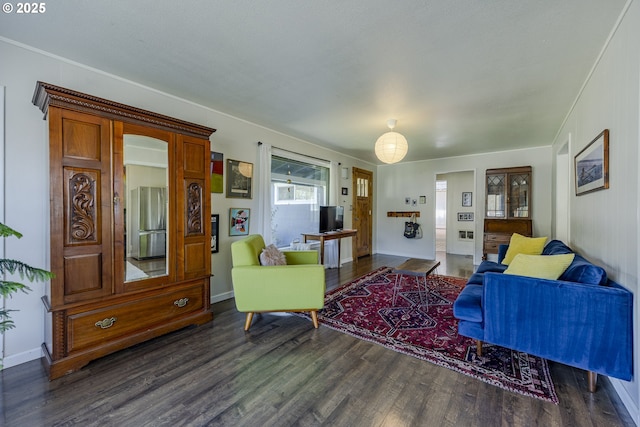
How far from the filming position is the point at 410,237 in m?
7.21

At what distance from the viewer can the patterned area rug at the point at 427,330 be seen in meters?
2.08

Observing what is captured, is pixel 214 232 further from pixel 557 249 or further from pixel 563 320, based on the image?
pixel 557 249

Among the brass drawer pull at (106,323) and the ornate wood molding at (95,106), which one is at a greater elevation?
the ornate wood molding at (95,106)

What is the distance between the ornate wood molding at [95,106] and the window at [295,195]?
216cm

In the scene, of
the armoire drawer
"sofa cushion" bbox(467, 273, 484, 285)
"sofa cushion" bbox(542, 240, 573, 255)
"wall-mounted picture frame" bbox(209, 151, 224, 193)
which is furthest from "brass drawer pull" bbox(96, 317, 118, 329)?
"sofa cushion" bbox(542, 240, 573, 255)

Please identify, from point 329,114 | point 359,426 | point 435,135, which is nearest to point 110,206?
point 359,426

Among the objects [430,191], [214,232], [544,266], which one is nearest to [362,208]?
[430,191]

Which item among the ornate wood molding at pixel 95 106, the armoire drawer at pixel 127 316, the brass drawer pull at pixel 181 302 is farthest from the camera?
the brass drawer pull at pixel 181 302

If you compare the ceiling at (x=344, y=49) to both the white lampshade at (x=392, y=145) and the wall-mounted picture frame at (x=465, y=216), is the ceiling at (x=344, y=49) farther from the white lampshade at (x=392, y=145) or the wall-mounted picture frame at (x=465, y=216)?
the wall-mounted picture frame at (x=465, y=216)

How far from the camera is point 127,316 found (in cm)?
242

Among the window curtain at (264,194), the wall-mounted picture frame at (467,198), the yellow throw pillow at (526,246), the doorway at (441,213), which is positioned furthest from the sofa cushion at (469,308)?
the doorway at (441,213)

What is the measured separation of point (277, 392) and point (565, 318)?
80.0 inches

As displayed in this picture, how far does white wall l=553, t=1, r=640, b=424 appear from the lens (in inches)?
65.1

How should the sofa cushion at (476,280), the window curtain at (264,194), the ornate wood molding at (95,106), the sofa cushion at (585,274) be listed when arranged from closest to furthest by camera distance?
the sofa cushion at (585,274) → the ornate wood molding at (95,106) → the sofa cushion at (476,280) → the window curtain at (264,194)
